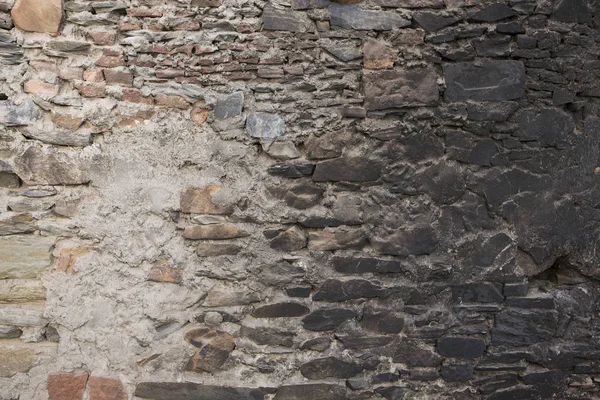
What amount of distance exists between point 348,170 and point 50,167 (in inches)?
48.4

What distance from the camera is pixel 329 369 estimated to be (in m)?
2.31

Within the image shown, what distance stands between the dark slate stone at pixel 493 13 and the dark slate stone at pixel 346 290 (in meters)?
1.21

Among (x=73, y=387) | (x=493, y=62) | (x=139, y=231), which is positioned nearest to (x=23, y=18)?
(x=139, y=231)

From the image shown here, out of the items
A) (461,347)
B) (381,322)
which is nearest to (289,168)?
(381,322)

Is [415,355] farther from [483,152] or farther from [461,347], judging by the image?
[483,152]

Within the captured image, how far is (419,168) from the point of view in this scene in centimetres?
227

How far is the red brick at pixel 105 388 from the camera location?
2.25m

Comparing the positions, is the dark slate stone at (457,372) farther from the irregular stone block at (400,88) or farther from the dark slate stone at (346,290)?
the irregular stone block at (400,88)

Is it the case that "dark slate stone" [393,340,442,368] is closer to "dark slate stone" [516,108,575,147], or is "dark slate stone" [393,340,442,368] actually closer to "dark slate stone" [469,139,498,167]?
"dark slate stone" [469,139,498,167]

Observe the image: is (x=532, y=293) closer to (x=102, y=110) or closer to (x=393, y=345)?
(x=393, y=345)

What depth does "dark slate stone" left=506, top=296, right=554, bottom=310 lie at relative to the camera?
2385 millimetres

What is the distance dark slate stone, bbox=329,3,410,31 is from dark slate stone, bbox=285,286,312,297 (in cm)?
111

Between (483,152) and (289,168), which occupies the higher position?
(483,152)

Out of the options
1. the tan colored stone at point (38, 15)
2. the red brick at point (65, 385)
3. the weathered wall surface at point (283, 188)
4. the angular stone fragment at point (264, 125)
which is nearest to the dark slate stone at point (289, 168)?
the weathered wall surface at point (283, 188)
